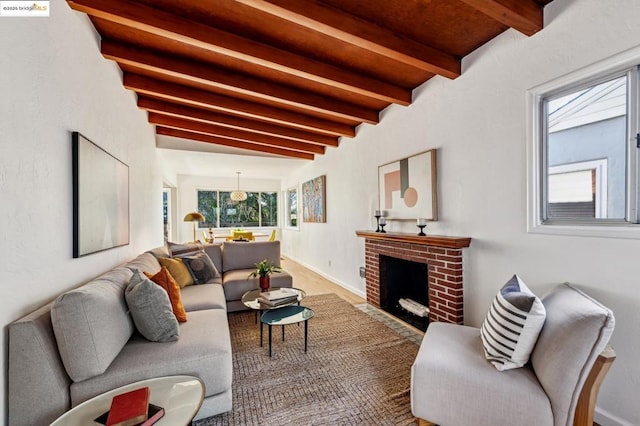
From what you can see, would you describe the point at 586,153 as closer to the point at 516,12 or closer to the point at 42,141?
the point at 516,12

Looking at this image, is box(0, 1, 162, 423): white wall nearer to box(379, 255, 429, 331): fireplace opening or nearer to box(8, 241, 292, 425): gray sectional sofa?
box(8, 241, 292, 425): gray sectional sofa

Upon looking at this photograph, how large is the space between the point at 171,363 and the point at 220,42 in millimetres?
2206

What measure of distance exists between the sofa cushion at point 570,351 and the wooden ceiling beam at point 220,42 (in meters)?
2.40

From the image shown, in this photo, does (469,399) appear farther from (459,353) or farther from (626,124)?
(626,124)

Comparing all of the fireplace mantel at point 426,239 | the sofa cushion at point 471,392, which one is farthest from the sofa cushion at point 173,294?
the fireplace mantel at point 426,239

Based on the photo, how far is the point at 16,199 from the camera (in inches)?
50.4

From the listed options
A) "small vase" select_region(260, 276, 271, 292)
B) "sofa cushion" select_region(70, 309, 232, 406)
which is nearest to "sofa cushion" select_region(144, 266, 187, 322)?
"sofa cushion" select_region(70, 309, 232, 406)

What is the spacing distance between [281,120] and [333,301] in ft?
8.29

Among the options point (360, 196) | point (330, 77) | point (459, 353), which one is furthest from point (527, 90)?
point (360, 196)

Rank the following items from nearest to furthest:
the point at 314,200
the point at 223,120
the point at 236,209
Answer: the point at 223,120 → the point at 314,200 → the point at 236,209

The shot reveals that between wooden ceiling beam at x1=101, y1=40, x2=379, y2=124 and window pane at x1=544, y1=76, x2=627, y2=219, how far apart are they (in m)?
2.07

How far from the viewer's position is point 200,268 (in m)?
3.28

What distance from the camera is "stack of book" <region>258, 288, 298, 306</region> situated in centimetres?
259

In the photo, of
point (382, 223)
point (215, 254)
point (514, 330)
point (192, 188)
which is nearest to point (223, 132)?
point (215, 254)
